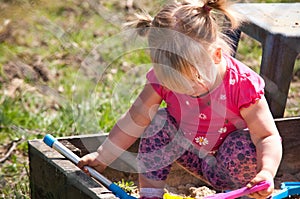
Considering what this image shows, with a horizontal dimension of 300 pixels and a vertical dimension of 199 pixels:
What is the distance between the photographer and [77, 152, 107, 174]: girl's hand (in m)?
1.89

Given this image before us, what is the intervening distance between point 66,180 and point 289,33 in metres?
0.86

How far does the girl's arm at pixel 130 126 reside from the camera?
6.41ft

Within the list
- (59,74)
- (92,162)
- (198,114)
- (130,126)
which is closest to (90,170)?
(92,162)

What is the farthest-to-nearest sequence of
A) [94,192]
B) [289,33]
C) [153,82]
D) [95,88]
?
[95,88], [289,33], [153,82], [94,192]

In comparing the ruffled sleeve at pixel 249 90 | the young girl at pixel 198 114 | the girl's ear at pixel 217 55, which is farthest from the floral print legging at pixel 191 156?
the girl's ear at pixel 217 55

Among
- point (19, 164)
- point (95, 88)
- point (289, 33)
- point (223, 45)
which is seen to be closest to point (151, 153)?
point (223, 45)

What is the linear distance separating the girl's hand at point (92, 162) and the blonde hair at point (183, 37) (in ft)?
1.06

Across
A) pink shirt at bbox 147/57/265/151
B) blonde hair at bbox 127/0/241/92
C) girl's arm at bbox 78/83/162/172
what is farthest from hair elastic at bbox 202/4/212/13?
girl's arm at bbox 78/83/162/172

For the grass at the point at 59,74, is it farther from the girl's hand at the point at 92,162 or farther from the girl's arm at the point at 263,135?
the girl's arm at the point at 263,135

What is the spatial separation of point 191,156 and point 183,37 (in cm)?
41

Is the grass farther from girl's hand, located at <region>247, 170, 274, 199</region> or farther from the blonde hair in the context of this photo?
girl's hand, located at <region>247, 170, 274, 199</region>

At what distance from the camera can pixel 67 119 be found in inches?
109

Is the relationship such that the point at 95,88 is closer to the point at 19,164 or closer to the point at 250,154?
the point at 19,164

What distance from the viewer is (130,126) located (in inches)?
78.3
